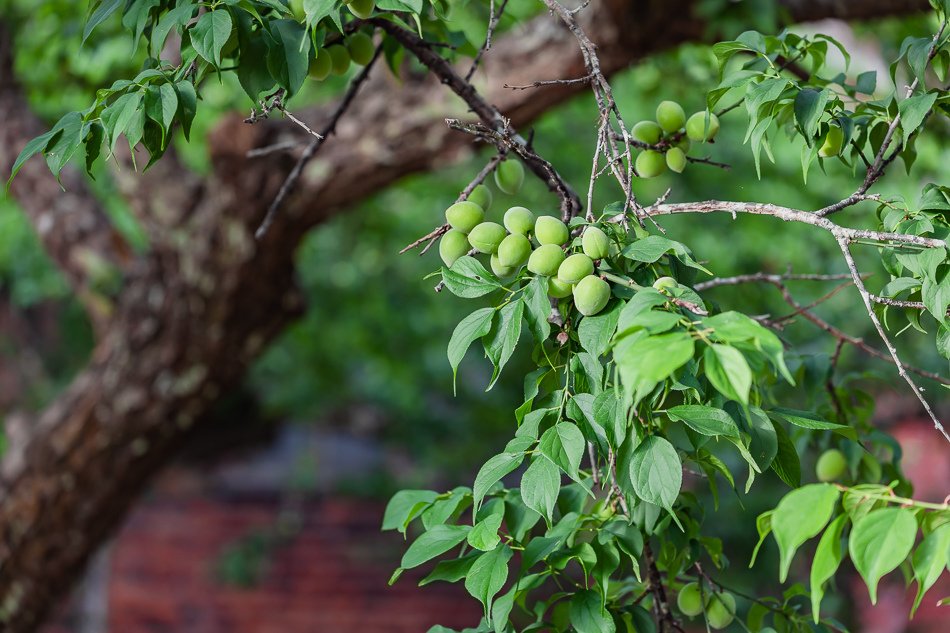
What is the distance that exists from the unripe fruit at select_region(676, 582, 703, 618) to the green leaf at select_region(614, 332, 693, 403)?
38 cm

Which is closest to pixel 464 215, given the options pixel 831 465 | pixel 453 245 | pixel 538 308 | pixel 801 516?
pixel 453 245

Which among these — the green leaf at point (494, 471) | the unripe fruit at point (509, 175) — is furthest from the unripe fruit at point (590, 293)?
the unripe fruit at point (509, 175)

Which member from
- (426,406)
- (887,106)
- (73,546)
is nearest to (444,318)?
(426,406)

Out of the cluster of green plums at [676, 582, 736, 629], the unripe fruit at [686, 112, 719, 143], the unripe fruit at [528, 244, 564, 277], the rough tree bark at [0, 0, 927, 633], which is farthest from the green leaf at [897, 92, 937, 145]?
the rough tree bark at [0, 0, 927, 633]

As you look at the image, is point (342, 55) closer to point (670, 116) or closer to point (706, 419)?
point (670, 116)

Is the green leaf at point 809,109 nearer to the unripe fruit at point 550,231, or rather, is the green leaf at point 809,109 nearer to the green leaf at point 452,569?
the unripe fruit at point 550,231

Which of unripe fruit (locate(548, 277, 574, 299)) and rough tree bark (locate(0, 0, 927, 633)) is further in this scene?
rough tree bark (locate(0, 0, 927, 633))

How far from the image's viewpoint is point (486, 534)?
24.0 inches

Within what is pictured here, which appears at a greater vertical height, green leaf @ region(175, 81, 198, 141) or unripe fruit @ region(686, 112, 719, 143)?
green leaf @ region(175, 81, 198, 141)

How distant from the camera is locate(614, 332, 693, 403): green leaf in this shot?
1.37ft

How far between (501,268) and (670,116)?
255 millimetres

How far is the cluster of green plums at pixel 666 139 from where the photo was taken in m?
0.79

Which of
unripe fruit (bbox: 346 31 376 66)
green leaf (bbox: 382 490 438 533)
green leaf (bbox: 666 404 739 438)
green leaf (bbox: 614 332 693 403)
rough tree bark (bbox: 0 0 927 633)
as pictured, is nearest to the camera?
→ green leaf (bbox: 614 332 693 403)

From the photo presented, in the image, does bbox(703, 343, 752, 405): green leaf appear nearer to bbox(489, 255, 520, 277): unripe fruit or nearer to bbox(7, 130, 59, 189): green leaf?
bbox(489, 255, 520, 277): unripe fruit
